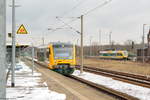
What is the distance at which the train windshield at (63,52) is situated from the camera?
70.9ft

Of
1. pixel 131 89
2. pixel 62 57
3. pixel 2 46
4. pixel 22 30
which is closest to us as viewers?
pixel 2 46

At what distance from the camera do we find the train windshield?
70.9 ft

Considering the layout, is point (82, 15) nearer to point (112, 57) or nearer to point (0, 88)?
point (0, 88)

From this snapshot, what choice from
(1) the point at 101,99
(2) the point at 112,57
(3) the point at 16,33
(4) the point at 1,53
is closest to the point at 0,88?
(4) the point at 1,53

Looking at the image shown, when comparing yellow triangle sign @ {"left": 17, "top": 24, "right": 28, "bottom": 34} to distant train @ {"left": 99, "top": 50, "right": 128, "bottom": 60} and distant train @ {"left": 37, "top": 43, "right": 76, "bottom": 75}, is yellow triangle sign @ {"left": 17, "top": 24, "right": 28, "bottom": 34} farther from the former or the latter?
distant train @ {"left": 99, "top": 50, "right": 128, "bottom": 60}

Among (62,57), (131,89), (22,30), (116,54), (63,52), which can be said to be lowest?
(131,89)

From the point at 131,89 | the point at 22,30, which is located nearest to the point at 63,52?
the point at 131,89

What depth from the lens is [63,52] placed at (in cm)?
2175

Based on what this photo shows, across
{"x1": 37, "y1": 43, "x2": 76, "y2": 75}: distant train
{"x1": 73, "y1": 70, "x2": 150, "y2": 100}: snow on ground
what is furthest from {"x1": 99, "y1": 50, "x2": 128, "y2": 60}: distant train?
{"x1": 73, "y1": 70, "x2": 150, "y2": 100}: snow on ground

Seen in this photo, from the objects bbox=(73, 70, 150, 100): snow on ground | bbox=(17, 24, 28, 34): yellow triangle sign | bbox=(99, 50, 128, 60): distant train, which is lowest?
bbox=(73, 70, 150, 100): snow on ground

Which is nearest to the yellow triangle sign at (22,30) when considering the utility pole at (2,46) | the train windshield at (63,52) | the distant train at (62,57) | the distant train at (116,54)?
the utility pole at (2,46)

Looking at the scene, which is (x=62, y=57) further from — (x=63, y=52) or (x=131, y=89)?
(x=131, y=89)

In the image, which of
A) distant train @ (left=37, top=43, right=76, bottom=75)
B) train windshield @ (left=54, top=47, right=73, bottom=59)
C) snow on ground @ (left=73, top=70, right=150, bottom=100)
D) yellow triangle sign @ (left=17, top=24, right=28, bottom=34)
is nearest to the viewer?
snow on ground @ (left=73, top=70, right=150, bottom=100)

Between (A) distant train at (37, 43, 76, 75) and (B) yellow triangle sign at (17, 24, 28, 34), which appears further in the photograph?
(A) distant train at (37, 43, 76, 75)
